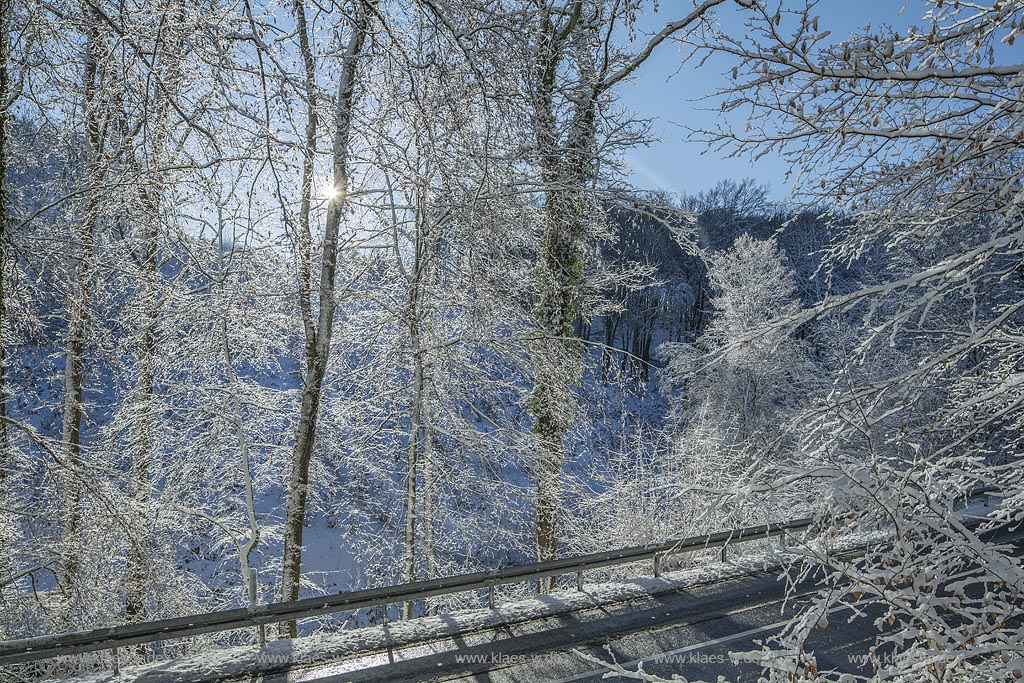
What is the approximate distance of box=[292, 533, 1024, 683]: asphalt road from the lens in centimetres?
652

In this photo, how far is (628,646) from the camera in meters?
7.32

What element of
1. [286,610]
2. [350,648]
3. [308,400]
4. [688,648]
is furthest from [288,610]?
[688,648]

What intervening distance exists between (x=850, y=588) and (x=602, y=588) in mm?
7232

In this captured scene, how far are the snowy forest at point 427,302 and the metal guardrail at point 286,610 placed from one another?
42cm

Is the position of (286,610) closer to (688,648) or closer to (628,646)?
(628,646)

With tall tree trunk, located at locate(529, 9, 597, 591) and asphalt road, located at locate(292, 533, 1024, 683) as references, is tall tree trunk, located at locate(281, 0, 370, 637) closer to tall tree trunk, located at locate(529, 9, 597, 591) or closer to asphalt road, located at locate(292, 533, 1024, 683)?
asphalt road, located at locate(292, 533, 1024, 683)

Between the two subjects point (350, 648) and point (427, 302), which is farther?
point (427, 302)

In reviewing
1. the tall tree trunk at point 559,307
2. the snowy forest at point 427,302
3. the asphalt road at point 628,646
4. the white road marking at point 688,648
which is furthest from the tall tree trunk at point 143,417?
the tall tree trunk at point 559,307

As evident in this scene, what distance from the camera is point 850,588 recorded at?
2.53 metres

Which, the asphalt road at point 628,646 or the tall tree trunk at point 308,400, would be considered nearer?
the asphalt road at point 628,646

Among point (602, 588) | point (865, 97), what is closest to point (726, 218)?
point (602, 588)

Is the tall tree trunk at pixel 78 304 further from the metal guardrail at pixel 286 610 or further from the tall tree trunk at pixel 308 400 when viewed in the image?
the tall tree trunk at pixel 308 400

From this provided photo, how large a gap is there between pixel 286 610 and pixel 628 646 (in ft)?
14.0

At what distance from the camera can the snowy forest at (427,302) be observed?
289cm
